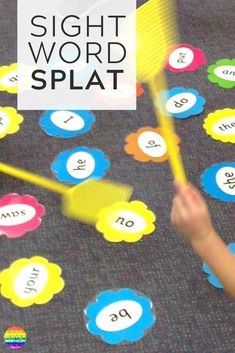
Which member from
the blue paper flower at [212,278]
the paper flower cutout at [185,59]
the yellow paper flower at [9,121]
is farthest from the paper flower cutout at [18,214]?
the paper flower cutout at [185,59]

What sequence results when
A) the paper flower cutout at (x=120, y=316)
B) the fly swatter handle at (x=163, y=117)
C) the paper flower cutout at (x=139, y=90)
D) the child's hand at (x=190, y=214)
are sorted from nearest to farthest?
the child's hand at (x=190, y=214), the paper flower cutout at (x=120, y=316), the fly swatter handle at (x=163, y=117), the paper flower cutout at (x=139, y=90)

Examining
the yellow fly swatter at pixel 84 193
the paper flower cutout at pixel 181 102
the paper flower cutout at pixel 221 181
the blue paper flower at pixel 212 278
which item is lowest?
the blue paper flower at pixel 212 278

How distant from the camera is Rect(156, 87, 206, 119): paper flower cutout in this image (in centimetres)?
119

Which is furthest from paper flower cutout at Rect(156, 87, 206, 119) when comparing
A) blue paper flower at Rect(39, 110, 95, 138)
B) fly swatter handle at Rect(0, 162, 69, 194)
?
fly swatter handle at Rect(0, 162, 69, 194)

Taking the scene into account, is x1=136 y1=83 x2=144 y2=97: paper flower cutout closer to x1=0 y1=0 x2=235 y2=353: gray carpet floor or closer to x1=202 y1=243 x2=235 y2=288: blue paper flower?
x1=0 y1=0 x2=235 y2=353: gray carpet floor

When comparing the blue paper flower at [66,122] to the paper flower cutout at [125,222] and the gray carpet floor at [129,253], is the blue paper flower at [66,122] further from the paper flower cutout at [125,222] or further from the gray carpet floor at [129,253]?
the paper flower cutout at [125,222]

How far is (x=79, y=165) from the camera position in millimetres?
1093

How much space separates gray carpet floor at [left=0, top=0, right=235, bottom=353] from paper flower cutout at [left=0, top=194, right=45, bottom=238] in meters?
0.01

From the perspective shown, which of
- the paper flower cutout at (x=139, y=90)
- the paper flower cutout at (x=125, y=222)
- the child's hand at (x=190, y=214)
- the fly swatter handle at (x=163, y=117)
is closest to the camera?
the child's hand at (x=190, y=214)

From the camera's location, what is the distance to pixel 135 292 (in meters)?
0.91

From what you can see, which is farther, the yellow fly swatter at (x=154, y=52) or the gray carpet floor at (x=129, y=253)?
the yellow fly swatter at (x=154, y=52)

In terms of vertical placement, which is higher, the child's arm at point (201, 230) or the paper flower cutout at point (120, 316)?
the child's arm at point (201, 230)

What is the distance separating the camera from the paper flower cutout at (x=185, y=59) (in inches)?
50.6

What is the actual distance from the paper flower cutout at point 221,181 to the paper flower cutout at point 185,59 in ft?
0.93
